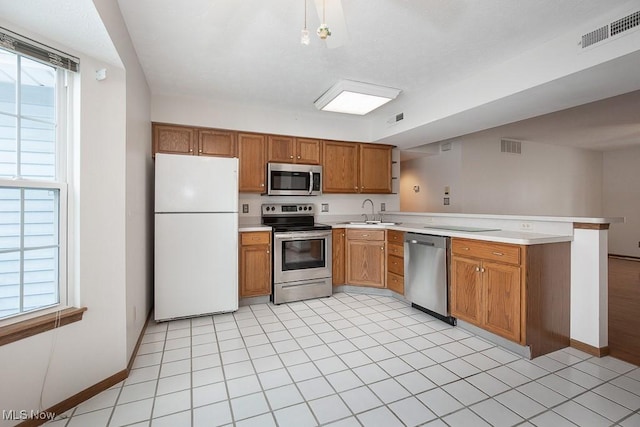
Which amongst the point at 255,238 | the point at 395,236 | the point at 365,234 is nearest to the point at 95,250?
the point at 255,238

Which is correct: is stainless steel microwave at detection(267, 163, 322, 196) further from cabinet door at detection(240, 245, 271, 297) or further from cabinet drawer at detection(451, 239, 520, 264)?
cabinet drawer at detection(451, 239, 520, 264)

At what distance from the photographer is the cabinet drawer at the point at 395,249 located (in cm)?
370

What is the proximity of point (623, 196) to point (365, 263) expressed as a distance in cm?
719

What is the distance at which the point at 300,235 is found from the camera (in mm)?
3750

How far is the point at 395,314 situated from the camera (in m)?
3.30

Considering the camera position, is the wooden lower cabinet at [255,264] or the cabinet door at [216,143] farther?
the cabinet door at [216,143]

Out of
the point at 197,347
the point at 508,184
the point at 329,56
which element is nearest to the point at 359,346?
the point at 197,347

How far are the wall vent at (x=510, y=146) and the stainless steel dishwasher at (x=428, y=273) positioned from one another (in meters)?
4.10

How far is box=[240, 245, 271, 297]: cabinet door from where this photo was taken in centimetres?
354

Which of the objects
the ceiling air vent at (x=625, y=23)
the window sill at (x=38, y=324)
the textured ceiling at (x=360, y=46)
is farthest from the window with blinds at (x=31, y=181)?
the ceiling air vent at (x=625, y=23)

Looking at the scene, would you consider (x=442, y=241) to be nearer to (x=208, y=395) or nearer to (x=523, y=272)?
(x=523, y=272)

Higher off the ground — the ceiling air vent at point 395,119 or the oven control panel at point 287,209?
the ceiling air vent at point 395,119

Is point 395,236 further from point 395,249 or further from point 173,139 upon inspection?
point 173,139

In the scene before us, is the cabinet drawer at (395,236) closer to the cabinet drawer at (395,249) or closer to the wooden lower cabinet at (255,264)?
the cabinet drawer at (395,249)
